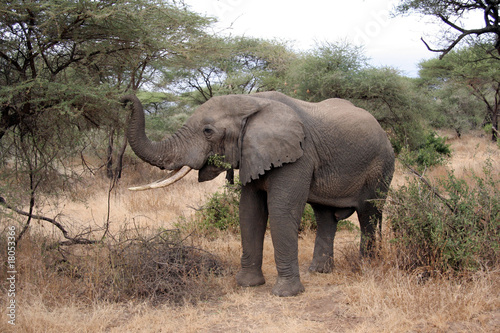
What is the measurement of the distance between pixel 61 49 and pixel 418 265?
16.0 feet

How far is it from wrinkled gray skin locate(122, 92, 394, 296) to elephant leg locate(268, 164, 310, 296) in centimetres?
1

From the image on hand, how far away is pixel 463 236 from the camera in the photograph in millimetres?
4926

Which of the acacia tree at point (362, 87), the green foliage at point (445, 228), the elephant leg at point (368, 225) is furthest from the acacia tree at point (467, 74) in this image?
the green foliage at point (445, 228)

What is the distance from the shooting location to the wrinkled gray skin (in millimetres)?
4934

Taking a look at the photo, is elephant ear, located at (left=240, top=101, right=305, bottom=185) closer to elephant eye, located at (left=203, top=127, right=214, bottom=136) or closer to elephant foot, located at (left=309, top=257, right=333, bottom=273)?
elephant eye, located at (left=203, top=127, right=214, bottom=136)

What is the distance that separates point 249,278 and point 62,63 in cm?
349

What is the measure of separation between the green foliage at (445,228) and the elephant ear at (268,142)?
1317mm

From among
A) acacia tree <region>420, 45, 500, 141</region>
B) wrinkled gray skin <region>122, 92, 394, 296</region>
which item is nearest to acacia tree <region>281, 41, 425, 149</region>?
acacia tree <region>420, 45, 500, 141</region>

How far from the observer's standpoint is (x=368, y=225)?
603cm

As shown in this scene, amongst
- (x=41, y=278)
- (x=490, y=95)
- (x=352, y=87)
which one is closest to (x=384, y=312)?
(x=41, y=278)

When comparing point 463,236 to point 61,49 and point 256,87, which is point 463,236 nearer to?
point 61,49

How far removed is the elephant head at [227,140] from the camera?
Result: 16.0 ft

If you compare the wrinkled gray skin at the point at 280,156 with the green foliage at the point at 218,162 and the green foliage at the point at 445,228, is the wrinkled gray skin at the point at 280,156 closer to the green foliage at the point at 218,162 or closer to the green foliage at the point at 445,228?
the green foliage at the point at 218,162

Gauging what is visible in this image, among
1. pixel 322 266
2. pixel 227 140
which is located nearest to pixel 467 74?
pixel 322 266
